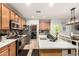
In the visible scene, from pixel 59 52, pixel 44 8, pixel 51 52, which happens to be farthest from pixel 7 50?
pixel 44 8

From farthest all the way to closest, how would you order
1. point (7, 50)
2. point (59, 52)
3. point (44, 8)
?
point (44, 8)
point (7, 50)
point (59, 52)

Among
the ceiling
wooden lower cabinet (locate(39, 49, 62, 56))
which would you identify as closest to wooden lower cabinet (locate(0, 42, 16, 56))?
wooden lower cabinet (locate(39, 49, 62, 56))

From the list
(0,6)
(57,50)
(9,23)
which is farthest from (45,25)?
(57,50)

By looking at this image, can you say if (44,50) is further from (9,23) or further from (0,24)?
(9,23)

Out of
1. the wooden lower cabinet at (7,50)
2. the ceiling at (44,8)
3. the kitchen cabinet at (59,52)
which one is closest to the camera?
the kitchen cabinet at (59,52)

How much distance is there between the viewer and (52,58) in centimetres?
114

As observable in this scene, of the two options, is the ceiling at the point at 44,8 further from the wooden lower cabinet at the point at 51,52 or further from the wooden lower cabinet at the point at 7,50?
the wooden lower cabinet at the point at 51,52

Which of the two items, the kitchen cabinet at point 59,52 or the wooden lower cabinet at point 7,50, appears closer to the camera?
the kitchen cabinet at point 59,52

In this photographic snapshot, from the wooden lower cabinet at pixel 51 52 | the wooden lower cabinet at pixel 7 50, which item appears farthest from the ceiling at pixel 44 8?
the wooden lower cabinet at pixel 51 52

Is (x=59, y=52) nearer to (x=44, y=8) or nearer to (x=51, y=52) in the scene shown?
(x=51, y=52)

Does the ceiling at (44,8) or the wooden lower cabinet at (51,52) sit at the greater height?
the ceiling at (44,8)

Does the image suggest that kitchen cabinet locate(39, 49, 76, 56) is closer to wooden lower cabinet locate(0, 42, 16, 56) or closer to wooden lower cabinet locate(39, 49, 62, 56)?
wooden lower cabinet locate(39, 49, 62, 56)

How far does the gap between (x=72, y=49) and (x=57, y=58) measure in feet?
4.74

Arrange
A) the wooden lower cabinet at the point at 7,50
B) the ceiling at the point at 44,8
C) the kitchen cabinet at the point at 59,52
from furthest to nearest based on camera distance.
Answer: the ceiling at the point at 44,8, the wooden lower cabinet at the point at 7,50, the kitchen cabinet at the point at 59,52
